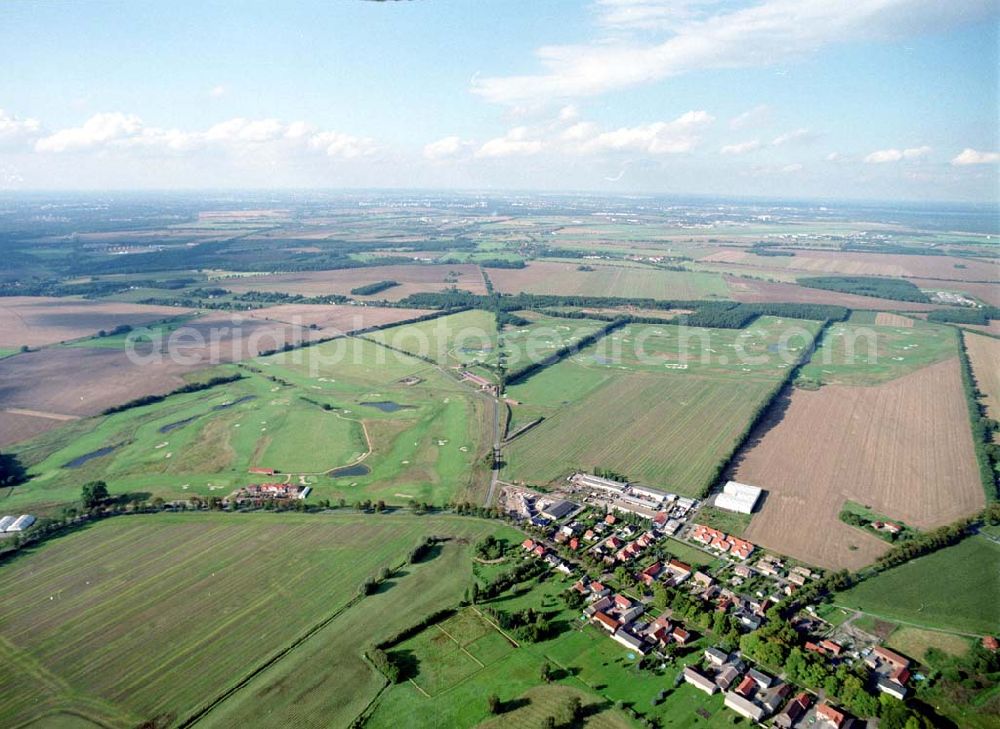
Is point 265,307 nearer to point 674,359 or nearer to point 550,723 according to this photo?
point 674,359

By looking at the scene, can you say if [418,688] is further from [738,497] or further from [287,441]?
[287,441]

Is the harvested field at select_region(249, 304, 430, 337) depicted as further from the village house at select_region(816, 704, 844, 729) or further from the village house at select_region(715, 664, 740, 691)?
the village house at select_region(816, 704, 844, 729)

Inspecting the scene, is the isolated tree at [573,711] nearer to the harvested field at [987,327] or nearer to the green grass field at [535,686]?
the green grass field at [535,686]

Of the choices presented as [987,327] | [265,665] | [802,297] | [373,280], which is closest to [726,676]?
[265,665]

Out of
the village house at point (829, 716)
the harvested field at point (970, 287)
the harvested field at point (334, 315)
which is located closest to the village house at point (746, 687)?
the village house at point (829, 716)

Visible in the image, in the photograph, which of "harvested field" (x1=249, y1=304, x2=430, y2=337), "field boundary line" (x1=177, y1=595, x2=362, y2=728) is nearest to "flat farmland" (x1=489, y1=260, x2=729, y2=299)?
"harvested field" (x1=249, y1=304, x2=430, y2=337)

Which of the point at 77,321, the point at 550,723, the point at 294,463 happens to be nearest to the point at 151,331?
the point at 77,321

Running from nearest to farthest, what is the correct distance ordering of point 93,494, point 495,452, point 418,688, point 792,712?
point 792,712, point 418,688, point 93,494, point 495,452
